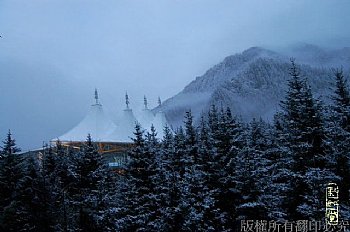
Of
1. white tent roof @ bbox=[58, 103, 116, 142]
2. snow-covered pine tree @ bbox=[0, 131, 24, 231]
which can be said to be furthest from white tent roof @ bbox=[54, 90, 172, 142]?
snow-covered pine tree @ bbox=[0, 131, 24, 231]

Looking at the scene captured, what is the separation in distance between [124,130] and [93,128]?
Answer: 512 cm

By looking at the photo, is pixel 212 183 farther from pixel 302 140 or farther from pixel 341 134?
pixel 341 134

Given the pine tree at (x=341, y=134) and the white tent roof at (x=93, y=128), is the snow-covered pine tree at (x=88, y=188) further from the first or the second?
the white tent roof at (x=93, y=128)

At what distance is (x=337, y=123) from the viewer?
2064cm

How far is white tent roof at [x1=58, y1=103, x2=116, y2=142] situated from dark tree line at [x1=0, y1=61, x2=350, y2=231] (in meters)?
35.1

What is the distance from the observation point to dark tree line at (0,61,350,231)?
64.5ft

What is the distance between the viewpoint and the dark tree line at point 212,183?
19.7 meters

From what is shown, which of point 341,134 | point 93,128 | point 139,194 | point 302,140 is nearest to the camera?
point 341,134

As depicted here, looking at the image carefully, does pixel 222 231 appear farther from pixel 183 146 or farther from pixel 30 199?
pixel 30 199

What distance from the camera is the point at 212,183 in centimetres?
2280

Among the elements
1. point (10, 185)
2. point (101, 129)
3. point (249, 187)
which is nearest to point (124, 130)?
point (101, 129)

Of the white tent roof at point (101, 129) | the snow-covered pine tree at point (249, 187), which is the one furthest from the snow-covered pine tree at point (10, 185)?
the white tent roof at point (101, 129)

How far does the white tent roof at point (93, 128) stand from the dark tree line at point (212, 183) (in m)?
35.1

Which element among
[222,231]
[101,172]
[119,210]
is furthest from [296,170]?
[101,172]
